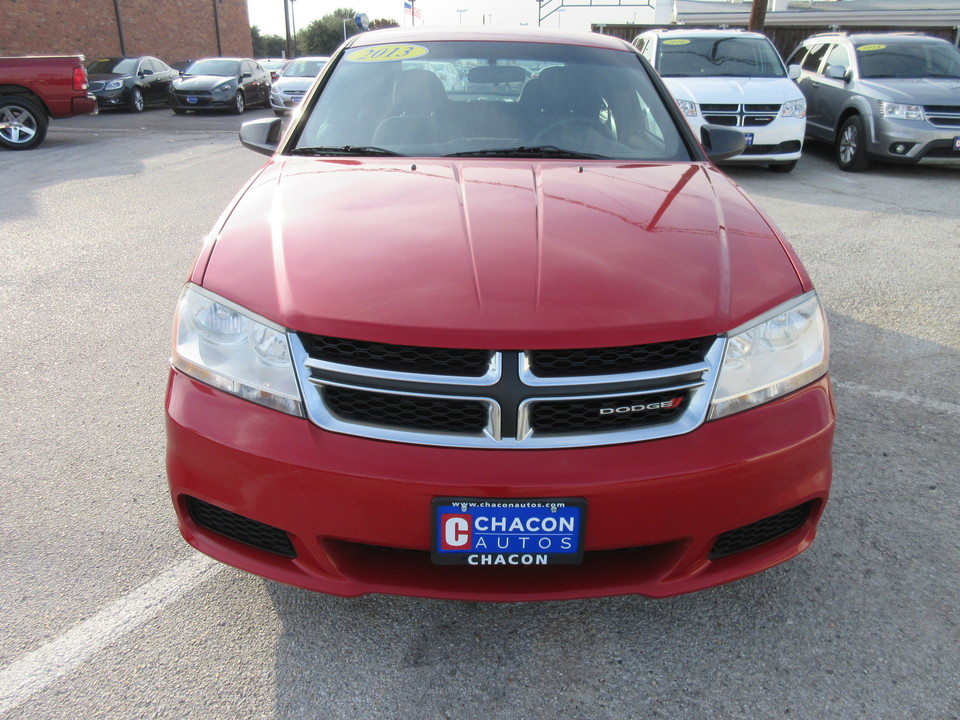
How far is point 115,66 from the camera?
61.2 feet

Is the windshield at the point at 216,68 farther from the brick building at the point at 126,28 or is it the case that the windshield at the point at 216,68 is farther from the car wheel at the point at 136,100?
the brick building at the point at 126,28

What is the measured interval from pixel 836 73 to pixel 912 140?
171 cm

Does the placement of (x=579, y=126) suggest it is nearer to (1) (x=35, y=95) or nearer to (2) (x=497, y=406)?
(2) (x=497, y=406)

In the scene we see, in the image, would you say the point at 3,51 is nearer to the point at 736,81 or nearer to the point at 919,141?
the point at 736,81

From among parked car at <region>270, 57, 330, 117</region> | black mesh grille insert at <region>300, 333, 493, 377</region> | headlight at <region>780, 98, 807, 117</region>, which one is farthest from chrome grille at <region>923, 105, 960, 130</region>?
parked car at <region>270, 57, 330, 117</region>

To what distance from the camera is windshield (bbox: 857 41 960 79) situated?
31.3 ft

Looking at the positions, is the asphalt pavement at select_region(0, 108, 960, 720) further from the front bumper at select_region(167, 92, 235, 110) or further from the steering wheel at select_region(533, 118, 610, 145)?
the front bumper at select_region(167, 92, 235, 110)

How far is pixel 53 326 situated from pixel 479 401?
3449 millimetres

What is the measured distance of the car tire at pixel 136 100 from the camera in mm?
18047

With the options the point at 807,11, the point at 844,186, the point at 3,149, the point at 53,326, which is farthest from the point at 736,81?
the point at 807,11

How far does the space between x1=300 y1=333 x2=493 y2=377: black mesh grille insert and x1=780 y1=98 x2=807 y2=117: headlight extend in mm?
8106

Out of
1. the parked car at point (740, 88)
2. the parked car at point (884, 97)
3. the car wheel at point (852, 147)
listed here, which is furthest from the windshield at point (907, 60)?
the parked car at point (740, 88)

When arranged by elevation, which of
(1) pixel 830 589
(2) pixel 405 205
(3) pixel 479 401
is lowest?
(1) pixel 830 589

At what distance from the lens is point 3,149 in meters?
11.3
